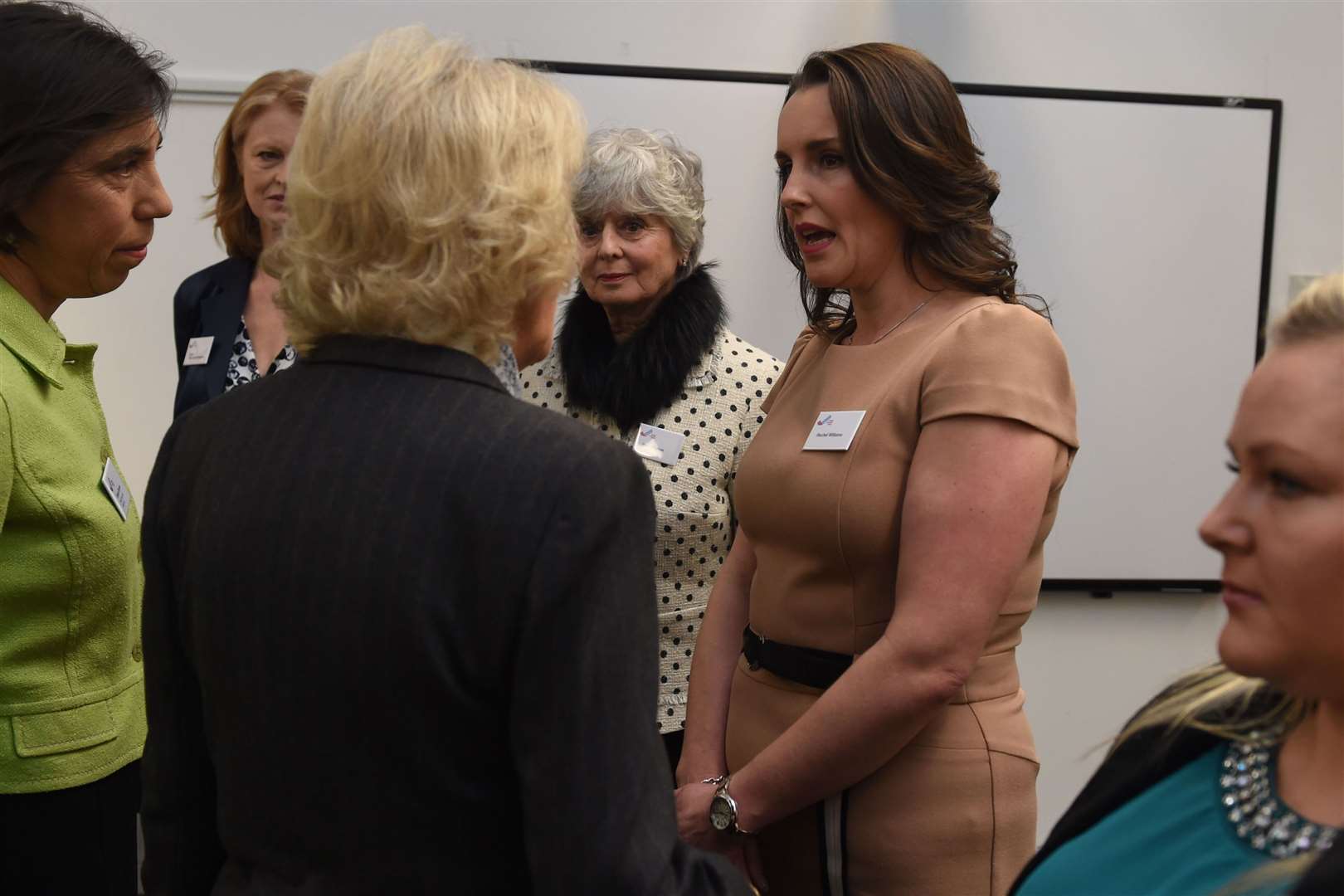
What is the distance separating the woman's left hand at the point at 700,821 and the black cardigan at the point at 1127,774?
52 centimetres

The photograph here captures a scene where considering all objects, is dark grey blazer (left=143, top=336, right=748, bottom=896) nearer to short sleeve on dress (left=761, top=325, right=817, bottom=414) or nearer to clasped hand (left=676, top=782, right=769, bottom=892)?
clasped hand (left=676, top=782, right=769, bottom=892)

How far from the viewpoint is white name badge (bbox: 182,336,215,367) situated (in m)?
2.55

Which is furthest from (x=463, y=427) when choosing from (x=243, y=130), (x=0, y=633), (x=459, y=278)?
(x=243, y=130)

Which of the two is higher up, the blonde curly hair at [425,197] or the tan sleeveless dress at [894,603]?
the blonde curly hair at [425,197]

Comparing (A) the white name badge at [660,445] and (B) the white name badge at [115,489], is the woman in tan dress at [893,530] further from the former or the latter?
(B) the white name badge at [115,489]

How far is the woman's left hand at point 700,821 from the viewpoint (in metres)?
1.62

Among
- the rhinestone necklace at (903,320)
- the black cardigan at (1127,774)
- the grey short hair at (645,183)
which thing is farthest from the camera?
the grey short hair at (645,183)

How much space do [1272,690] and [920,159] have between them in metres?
0.82

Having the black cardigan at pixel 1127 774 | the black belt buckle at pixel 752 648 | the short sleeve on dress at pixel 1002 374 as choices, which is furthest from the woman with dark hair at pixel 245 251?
the black cardigan at pixel 1127 774

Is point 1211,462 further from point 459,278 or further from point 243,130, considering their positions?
point 459,278

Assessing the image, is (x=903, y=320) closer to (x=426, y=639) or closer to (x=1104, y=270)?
(x=426, y=639)

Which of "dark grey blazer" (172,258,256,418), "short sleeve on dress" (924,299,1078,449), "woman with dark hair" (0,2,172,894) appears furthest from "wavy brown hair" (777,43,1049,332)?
"dark grey blazer" (172,258,256,418)

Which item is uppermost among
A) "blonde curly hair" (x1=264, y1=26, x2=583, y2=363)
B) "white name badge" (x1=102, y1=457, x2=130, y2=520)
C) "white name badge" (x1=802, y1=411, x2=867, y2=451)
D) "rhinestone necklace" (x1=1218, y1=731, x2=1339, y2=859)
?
"blonde curly hair" (x1=264, y1=26, x2=583, y2=363)

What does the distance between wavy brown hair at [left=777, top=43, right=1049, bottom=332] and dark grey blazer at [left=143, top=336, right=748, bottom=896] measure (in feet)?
2.61
